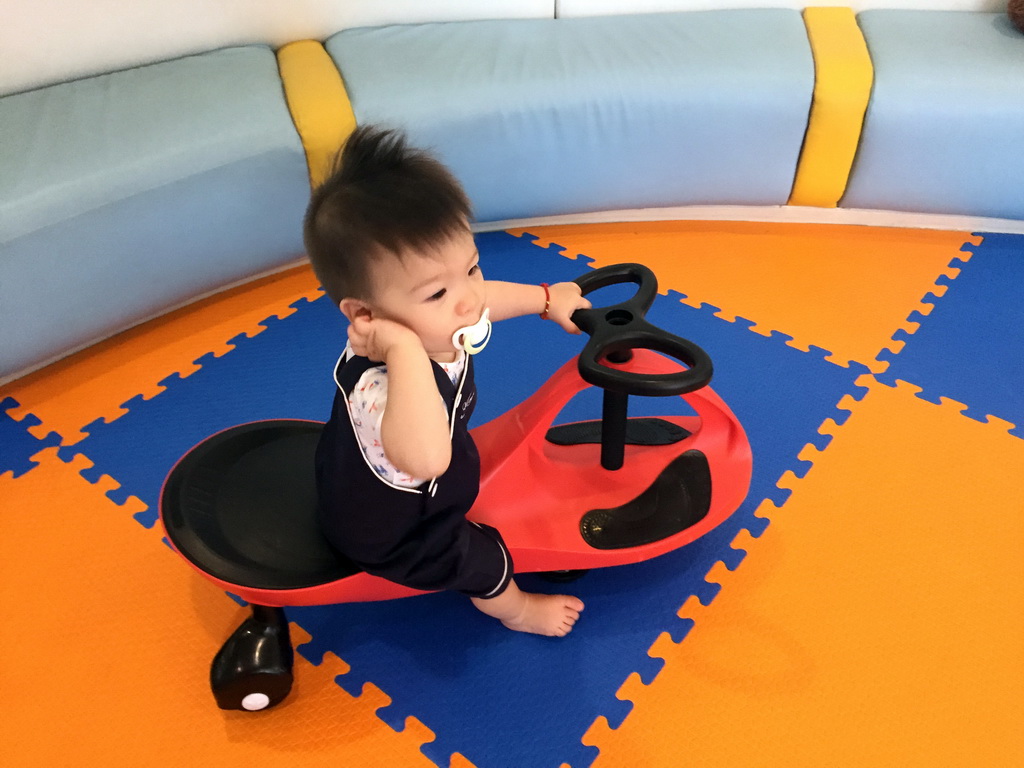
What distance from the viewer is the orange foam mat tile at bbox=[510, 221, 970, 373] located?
169cm

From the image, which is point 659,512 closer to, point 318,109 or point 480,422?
point 480,422

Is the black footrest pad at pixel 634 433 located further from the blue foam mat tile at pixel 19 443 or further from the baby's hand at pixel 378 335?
the blue foam mat tile at pixel 19 443

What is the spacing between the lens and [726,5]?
2117mm

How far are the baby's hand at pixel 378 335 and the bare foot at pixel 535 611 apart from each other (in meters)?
0.44

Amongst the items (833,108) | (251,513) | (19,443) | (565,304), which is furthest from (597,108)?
(19,443)

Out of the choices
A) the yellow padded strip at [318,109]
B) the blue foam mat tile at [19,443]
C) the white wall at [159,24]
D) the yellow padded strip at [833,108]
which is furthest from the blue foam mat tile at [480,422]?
the white wall at [159,24]

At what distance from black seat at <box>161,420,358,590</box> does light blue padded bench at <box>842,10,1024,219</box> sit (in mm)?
1506

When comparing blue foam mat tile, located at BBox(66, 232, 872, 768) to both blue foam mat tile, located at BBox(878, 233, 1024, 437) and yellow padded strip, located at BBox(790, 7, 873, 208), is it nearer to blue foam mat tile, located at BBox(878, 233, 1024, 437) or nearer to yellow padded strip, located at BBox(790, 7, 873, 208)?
blue foam mat tile, located at BBox(878, 233, 1024, 437)

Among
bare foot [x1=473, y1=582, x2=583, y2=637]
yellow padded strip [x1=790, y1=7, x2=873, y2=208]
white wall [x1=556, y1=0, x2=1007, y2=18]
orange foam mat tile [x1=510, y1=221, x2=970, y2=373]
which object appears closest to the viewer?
bare foot [x1=473, y1=582, x2=583, y2=637]

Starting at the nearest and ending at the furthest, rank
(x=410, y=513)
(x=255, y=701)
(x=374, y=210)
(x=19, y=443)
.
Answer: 1. (x=374, y=210)
2. (x=410, y=513)
3. (x=255, y=701)
4. (x=19, y=443)

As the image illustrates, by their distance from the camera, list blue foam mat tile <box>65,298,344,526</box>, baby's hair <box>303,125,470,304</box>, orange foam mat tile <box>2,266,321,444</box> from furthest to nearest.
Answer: orange foam mat tile <box>2,266,321,444</box> → blue foam mat tile <box>65,298,344,526</box> → baby's hair <box>303,125,470,304</box>

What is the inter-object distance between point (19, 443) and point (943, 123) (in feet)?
6.86

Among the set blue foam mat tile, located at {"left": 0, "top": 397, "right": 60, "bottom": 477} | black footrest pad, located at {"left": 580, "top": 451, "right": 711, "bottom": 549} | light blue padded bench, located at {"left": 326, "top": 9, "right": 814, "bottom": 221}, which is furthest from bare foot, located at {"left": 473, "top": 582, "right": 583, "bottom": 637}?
light blue padded bench, located at {"left": 326, "top": 9, "right": 814, "bottom": 221}

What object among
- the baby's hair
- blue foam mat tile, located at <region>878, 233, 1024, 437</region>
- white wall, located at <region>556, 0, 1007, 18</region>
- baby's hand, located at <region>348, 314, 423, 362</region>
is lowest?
blue foam mat tile, located at <region>878, 233, 1024, 437</region>
